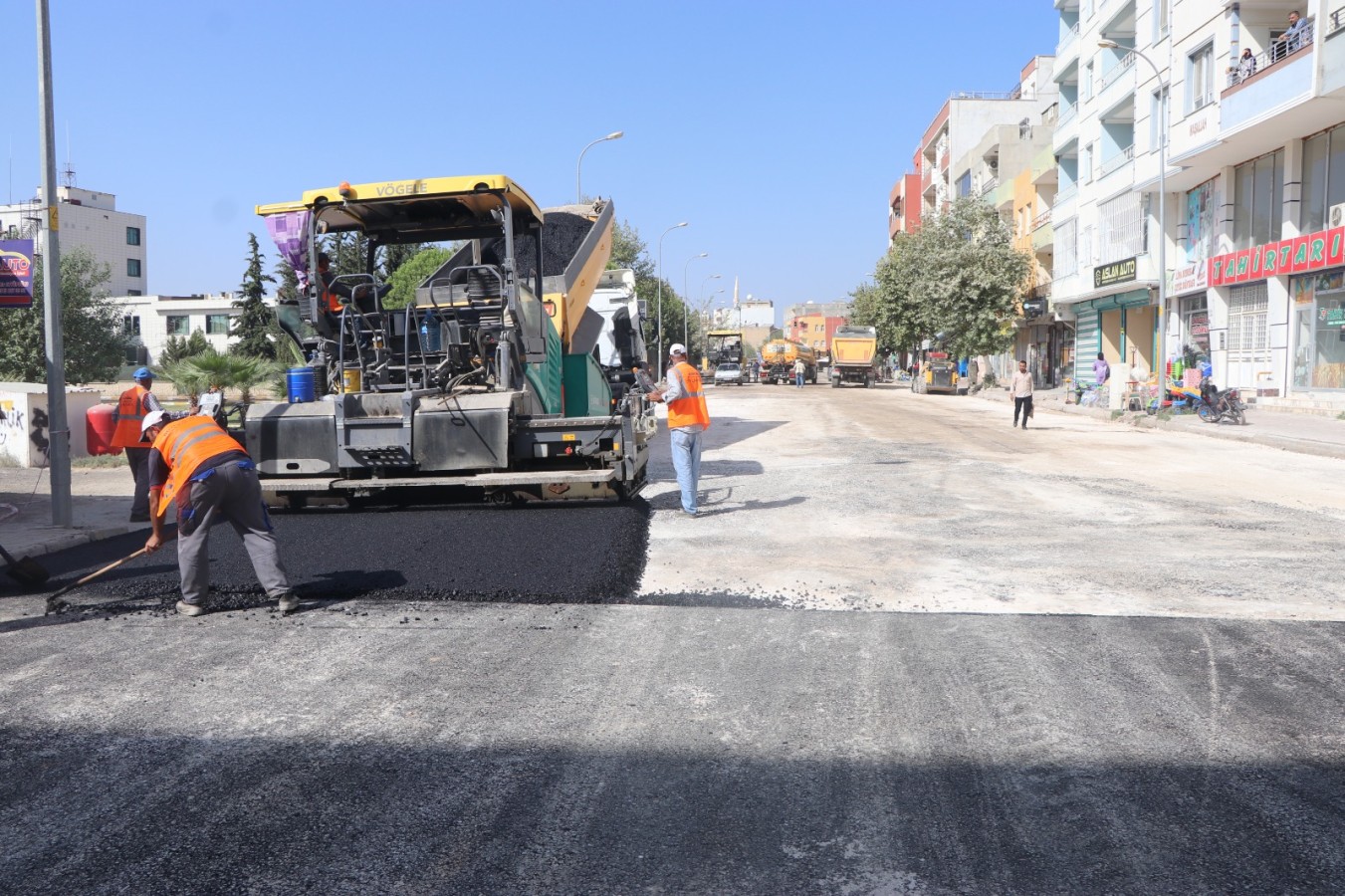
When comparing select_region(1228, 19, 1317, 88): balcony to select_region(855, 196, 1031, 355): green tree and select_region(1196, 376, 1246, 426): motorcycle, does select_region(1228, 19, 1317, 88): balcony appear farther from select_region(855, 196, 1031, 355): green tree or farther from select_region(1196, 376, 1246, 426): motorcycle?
select_region(855, 196, 1031, 355): green tree

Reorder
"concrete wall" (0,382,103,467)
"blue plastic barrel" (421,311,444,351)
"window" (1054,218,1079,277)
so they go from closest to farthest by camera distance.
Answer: "blue plastic barrel" (421,311,444,351) → "concrete wall" (0,382,103,467) → "window" (1054,218,1079,277)

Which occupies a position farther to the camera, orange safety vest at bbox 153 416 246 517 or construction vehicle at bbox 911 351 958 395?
construction vehicle at bbox 911 351 958 395

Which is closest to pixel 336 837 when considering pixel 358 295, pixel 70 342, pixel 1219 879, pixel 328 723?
pixel 328 723

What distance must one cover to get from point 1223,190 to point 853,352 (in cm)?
2264

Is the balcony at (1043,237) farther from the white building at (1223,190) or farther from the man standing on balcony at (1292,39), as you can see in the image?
the man standing on balcony at (1292,39)

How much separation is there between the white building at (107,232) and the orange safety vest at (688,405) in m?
67.3

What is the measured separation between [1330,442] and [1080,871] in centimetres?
1615

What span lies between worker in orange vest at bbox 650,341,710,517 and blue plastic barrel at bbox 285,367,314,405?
3.16m

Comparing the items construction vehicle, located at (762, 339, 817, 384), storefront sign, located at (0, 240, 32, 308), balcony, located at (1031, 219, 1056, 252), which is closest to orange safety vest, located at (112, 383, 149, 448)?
storefront sign, located at (0, 240, 32, 308)

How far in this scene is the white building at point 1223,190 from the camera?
884 inches

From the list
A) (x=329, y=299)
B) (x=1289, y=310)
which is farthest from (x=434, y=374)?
(x=1289, y=310)

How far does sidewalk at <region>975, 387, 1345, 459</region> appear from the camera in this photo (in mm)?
16812

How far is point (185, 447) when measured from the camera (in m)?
6.31

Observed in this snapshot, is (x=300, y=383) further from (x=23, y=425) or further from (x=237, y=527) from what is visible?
(x=23, y=425)
